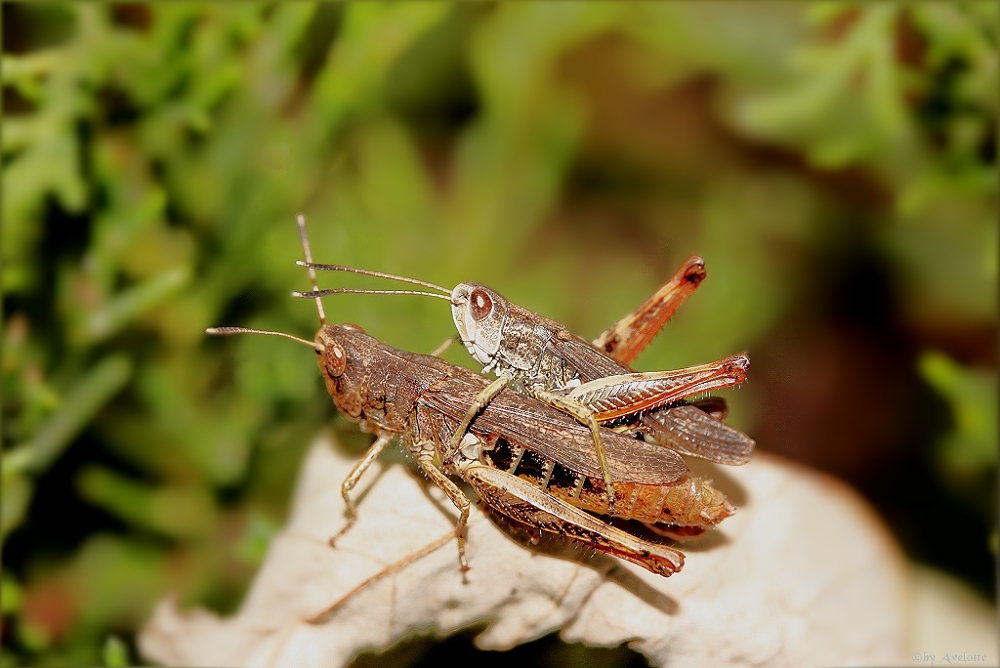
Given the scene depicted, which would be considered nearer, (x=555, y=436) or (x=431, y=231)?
(x=555, y=436)

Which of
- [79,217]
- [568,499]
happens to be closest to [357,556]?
[568,499]

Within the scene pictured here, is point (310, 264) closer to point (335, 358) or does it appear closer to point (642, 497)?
point (335, 358)

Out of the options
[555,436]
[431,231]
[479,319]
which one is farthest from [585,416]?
[431,231]

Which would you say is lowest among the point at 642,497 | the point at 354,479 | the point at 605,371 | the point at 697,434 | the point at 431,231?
the point at 354,479

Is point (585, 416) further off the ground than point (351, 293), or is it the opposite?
point (351, 293)

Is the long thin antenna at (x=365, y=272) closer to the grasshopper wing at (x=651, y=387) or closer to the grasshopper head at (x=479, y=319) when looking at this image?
the grasshopper head at (x=479, y=319)

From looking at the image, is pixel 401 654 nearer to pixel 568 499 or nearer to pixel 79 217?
pixel 568 499
